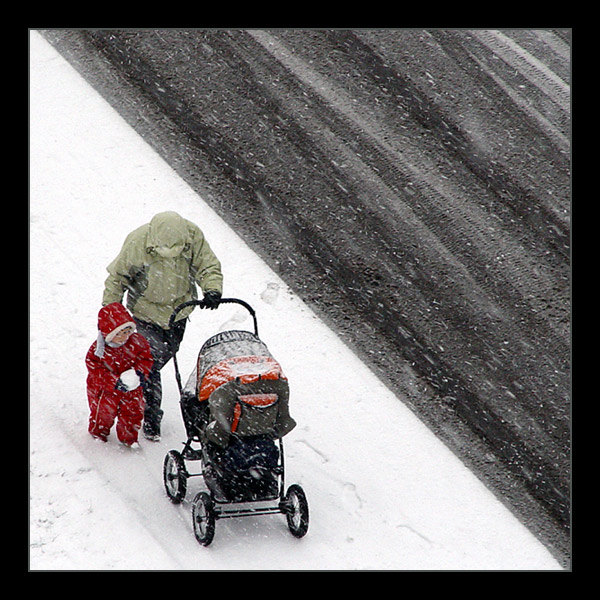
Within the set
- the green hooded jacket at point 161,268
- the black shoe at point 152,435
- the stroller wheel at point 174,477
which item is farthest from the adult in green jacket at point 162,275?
the stroller wheel at point 174,477

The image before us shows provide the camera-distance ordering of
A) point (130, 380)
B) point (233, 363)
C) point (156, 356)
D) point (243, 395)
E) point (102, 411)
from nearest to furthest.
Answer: point (243, 395) < point (233, 363) < point (130, 380) < point (102, 411) < point (156, 356)

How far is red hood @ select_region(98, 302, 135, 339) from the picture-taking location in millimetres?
5891

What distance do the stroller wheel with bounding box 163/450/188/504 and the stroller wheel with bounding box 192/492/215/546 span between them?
253mm

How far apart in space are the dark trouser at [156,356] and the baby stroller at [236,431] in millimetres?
355

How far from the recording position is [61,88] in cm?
967

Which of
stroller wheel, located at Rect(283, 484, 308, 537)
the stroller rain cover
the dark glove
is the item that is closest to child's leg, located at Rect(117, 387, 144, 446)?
the stroller rain cover

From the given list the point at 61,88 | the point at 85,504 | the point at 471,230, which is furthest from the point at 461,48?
the point at 85,504

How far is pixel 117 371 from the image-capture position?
6.12 metres

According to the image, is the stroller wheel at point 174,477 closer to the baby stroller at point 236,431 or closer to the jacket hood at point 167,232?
the baby stroller at point 236,431

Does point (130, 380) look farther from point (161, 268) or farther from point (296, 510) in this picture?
point (296, 510)

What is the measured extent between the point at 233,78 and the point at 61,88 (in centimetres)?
199

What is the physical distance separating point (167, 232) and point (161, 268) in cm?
Result: 30

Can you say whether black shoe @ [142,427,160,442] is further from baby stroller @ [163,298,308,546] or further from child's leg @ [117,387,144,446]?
baby stroller @ [163,298,308,546]

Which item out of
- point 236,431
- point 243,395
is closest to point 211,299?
point 243,395
